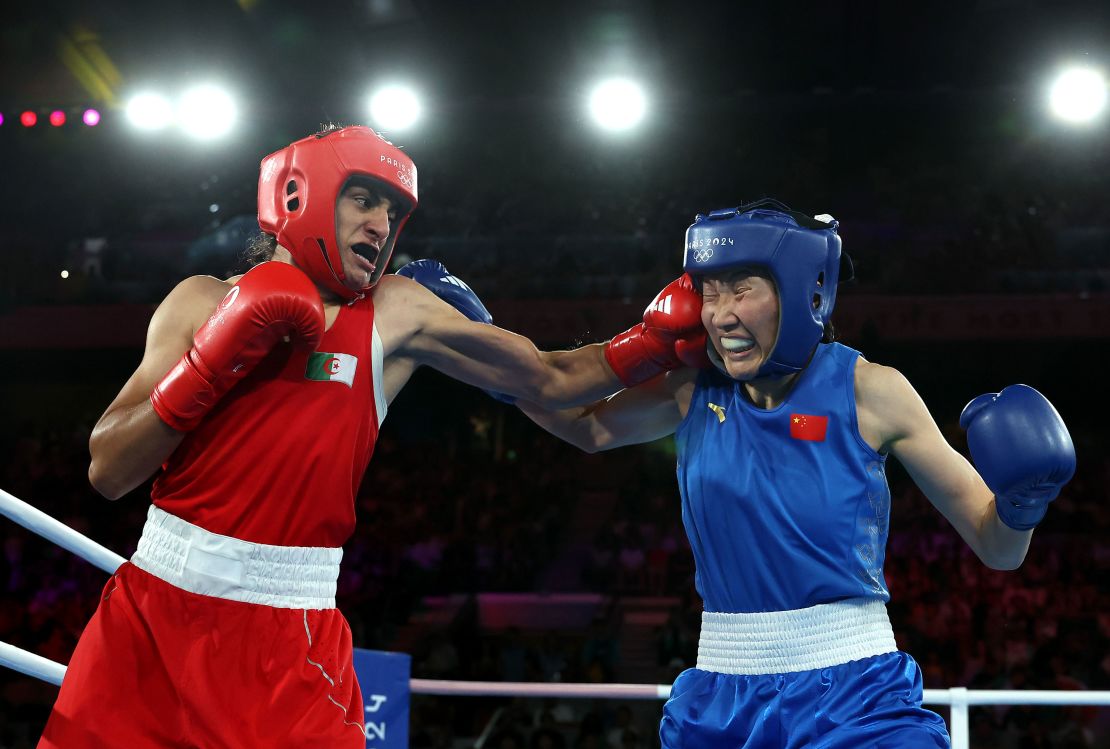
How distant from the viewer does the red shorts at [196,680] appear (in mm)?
1832

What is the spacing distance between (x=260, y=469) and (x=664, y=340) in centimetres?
86

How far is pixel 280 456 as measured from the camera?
6.55ft

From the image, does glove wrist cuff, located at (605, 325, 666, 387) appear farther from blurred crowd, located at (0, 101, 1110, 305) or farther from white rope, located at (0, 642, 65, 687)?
blurred crowd, located at (0, 101, 1110, 305)

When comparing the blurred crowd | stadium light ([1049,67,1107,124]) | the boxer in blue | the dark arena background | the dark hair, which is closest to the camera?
the boxer in blue

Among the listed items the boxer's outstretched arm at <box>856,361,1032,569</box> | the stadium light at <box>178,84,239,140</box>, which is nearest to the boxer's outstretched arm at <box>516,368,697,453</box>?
the boxer's outstretched arm at <box>856,361,1032,569</box>

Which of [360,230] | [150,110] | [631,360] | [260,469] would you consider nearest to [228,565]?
[260,469]

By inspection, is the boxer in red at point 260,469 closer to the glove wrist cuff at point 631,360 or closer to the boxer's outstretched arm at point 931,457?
the glove wrist cuff at point 631,360

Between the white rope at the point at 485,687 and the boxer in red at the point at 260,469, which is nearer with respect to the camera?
the boxer in red at the point at 260,469

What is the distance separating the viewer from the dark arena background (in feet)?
26.4

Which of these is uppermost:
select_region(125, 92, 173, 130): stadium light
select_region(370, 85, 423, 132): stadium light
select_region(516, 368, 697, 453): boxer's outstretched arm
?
select_region(125, 92, 173, 130): stadium light

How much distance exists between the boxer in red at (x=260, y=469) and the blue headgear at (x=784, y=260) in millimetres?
177

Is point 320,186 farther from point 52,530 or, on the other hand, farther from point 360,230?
point 52,530

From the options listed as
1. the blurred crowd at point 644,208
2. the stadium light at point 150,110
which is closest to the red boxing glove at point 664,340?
the blurred crowd at point 644,208

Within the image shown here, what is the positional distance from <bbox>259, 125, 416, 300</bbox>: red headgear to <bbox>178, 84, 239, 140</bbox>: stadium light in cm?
729
